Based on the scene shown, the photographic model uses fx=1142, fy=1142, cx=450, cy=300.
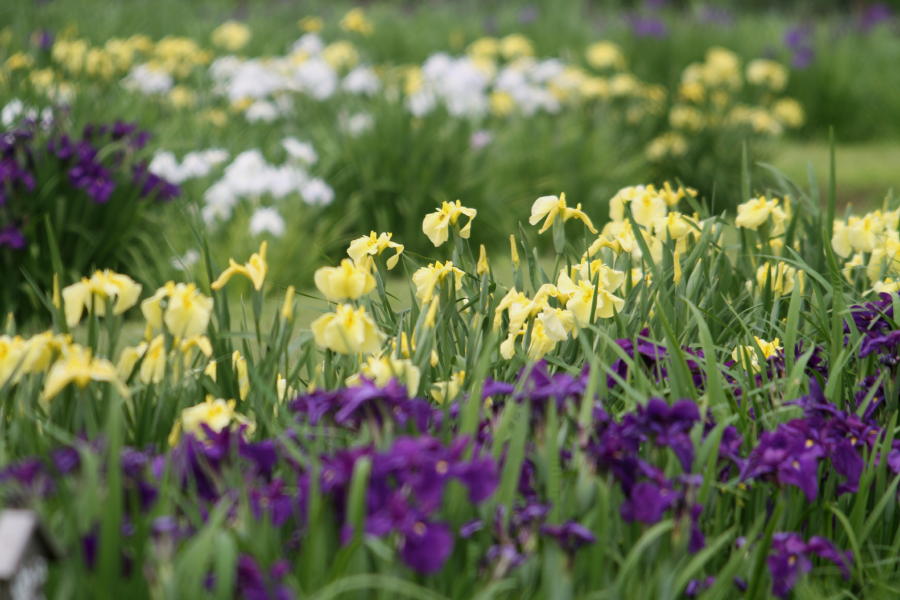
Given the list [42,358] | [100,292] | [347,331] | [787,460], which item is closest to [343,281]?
[347,331]

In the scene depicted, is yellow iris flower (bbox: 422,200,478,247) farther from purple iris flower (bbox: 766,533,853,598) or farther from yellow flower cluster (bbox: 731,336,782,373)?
purple iris flower (bbox: 766,533,853,598)

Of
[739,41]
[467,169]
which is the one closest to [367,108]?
[467,169]

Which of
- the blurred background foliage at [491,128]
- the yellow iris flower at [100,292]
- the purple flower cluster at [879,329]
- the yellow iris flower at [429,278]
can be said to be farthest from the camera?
the blurred background foliage at [491,128]

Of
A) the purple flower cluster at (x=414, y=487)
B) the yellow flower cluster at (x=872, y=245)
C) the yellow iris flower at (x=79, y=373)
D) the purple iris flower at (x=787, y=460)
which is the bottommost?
the yellow flower cluster at (x=872, y=245)

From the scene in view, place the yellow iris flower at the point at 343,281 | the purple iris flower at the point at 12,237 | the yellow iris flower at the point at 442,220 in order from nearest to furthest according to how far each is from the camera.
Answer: the yellow iris flower at the point at 343,281
the yellow iris flower at the point at 442,220
the purple iris flower at the point at 12,237

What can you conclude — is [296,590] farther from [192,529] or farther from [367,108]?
[367,108]

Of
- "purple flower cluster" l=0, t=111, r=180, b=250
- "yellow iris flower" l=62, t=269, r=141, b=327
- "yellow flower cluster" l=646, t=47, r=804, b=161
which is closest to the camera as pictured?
"yellow iris flower" l=62, t=269, r=141, b=327

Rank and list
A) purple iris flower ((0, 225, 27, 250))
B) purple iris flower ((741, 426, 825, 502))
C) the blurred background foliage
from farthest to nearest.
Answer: the blurred background foliage < purple iris flower ((0, 225, 27, 250)) < purple iris flower ((741, 426, 825, 502))

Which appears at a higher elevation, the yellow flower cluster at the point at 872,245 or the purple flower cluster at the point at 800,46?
the yellow flower cluster at the point at 872,245

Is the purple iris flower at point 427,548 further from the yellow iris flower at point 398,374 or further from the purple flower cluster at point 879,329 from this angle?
the purple flower cluster at point 879,329

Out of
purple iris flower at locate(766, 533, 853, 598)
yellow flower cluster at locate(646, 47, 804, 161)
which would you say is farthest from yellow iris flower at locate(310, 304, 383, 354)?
yellow flower cluster at locate(646, 47, 804, 161)

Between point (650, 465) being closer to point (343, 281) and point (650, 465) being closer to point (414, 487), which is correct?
point (414, 487)

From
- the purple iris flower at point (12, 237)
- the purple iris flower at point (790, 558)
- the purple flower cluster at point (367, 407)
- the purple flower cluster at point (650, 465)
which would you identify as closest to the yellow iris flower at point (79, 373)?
the purple flower cluster at point (367, 407)

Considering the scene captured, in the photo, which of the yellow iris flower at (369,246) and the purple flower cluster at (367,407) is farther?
the yellow iris flower at (369,246)
